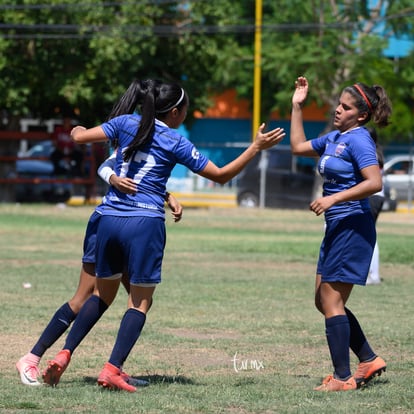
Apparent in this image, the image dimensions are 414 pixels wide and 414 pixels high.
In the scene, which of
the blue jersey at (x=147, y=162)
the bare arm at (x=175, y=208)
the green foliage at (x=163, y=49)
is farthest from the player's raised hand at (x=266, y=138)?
the green foliage at (x=163, y=49)

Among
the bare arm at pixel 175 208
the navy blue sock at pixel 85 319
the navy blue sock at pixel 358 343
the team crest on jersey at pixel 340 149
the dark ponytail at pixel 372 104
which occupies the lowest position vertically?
the navy blue sock at pixel 358 343

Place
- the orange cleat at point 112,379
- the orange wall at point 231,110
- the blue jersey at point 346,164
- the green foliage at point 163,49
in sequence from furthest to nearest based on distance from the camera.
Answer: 1. the orange wall at point 231,110
2. the green foliage at point 163,49
3. the blue jersey at point 346,164
4. the orange cleat at point 112,379

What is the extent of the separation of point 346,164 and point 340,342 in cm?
114

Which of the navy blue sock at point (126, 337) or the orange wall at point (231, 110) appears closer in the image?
the navy blue sock at point (126, 337)

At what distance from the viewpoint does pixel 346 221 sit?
6871 mm

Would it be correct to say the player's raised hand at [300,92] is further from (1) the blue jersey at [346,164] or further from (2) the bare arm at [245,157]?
(2) the bare arm at [245,157]

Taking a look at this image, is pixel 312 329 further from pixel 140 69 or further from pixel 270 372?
pixel 140 69

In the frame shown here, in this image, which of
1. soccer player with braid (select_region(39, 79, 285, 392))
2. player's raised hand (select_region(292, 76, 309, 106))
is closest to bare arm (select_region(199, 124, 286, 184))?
soccer player with braid (select_region(39, 79, 285, 392))

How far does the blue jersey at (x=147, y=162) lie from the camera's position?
6.59 m

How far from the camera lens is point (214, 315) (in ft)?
35.4

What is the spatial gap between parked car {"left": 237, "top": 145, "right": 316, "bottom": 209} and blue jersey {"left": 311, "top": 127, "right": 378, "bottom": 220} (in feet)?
87.1

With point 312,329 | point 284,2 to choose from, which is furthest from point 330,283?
point 284,2

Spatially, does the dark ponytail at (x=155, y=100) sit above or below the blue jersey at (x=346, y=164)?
above

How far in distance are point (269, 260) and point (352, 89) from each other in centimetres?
1028
